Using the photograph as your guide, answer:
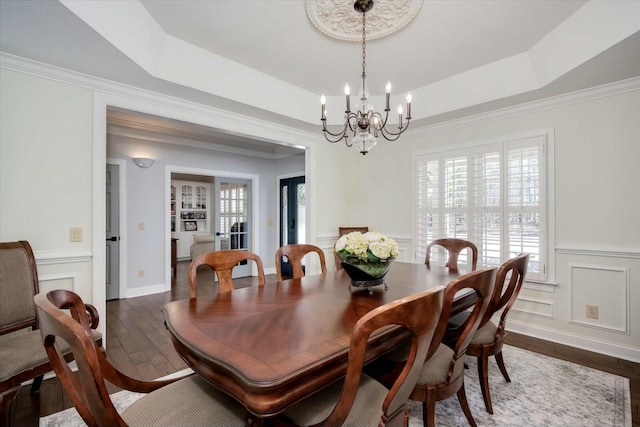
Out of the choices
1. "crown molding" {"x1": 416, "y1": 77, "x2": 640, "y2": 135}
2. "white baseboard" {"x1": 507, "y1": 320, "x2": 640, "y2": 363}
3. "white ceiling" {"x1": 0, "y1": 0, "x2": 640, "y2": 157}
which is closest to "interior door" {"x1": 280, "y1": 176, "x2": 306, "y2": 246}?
"white ceiling" {"x1": 0, "y1": 0, "x2": 640, "y2": 157}

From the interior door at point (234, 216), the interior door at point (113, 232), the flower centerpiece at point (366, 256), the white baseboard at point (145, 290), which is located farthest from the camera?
the interior door at point (234, 216)

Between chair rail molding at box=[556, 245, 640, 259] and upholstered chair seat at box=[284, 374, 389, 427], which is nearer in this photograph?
upholstered chair seat at box=[284, 374, 389, 427]

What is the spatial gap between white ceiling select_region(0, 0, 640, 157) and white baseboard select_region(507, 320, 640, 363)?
2328mm

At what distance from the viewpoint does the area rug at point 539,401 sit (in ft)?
5.86

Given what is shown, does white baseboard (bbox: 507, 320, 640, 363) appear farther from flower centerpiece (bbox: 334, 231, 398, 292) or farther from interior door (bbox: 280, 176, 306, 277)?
interior door (bbox: 280, 176, 306, 277)

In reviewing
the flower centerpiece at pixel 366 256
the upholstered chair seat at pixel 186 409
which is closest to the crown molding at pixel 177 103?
the flower centerpiece at pixel 366 256

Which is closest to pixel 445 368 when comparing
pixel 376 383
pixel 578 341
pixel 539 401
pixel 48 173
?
pixel 376 383

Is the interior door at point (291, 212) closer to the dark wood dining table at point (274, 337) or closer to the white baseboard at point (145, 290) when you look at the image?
the white baseboard at point (145, 290)

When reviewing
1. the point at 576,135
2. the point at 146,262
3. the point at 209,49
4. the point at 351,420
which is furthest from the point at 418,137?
the point at 146,262

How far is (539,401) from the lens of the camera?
1970mm

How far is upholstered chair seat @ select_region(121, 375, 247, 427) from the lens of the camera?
1.06m

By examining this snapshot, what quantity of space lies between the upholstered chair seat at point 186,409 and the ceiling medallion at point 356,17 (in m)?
2.41

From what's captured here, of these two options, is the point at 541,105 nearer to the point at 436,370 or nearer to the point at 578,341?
the point at 578,341

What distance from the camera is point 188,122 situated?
9.95ft
